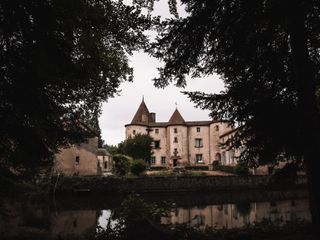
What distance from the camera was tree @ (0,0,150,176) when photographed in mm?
5309

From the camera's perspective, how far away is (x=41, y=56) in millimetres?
4773

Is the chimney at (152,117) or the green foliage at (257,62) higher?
the chimney at (152,117)

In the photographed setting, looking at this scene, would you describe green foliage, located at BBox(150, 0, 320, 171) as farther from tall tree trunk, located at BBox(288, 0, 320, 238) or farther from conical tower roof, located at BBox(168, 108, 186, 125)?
conical tower roof, located at BBox(168, 108, 186, 125)

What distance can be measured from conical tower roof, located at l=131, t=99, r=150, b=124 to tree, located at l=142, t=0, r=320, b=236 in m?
46.5

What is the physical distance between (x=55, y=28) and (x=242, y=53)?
13.7 ft

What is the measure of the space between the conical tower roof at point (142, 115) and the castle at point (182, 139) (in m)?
0.23

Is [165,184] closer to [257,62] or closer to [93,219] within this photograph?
[93,219]

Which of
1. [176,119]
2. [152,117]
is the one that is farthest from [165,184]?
[152,117]

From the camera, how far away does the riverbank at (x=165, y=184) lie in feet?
92.8

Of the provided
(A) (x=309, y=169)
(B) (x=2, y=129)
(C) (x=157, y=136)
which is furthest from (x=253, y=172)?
(B) (x=2, y=129)

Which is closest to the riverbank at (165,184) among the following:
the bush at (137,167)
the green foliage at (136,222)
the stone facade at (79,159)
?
the bush at (137,167)

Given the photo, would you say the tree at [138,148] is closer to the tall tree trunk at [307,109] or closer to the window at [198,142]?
the window at [198,142]

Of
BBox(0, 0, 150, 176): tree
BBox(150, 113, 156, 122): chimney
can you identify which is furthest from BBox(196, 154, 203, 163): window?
BBox(0, 0, 150, 176): tree

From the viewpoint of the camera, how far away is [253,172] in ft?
121
